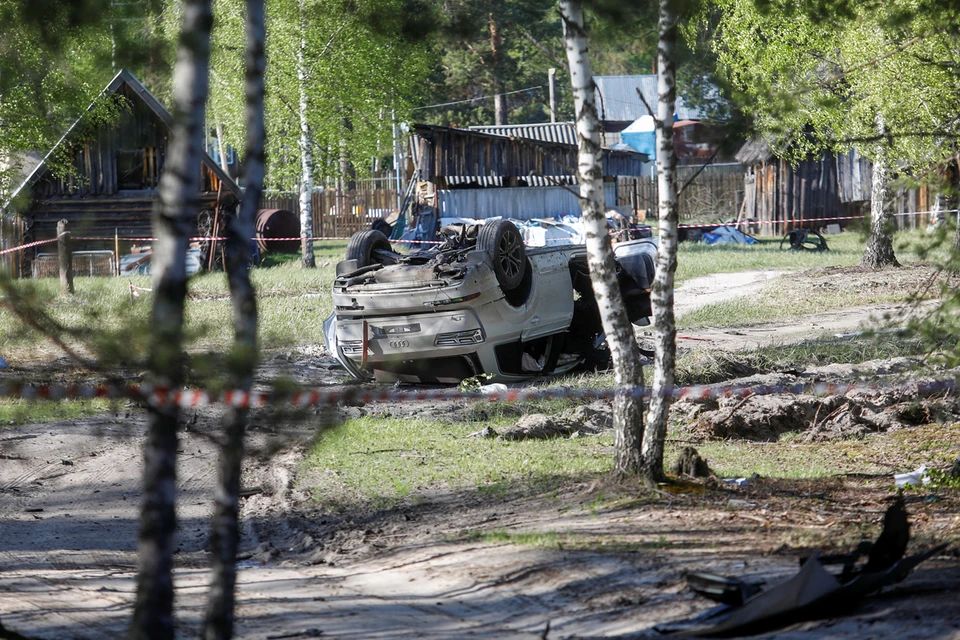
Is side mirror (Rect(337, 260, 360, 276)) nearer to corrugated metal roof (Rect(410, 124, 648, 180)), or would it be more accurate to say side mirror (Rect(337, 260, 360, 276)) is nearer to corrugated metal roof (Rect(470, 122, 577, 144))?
corrugated metal roof (Rect(410, 124, 648, 180))

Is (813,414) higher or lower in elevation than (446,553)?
higher

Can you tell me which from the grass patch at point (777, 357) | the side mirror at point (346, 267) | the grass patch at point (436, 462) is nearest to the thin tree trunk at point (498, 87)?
the grass patch at point (777, 357)

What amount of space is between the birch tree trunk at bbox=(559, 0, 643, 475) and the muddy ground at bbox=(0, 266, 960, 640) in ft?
1.14

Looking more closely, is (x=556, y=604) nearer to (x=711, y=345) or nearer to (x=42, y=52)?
(x=42, y=52)

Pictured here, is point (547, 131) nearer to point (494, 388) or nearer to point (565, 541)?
point (494, 388)

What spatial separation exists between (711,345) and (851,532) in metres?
8.41

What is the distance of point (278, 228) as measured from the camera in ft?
115

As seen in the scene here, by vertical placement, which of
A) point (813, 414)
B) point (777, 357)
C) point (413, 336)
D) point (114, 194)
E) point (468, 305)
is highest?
point (114, 194)

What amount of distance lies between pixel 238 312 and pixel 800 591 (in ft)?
8.86

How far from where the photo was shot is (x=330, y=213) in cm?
4416

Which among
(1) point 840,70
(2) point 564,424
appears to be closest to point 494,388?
(2) point 564,424

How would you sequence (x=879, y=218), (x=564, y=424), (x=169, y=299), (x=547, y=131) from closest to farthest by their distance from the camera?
1. (x=169, y=299)
2. (x=564, y=424)
3. (x=879, y=218)
4. (x=547, y=131)

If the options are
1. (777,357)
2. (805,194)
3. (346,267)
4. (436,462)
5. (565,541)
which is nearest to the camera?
(565,541)

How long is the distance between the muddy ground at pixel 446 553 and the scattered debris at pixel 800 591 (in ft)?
0.27
